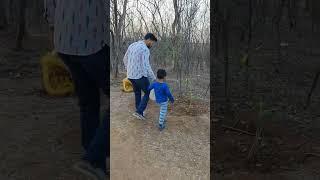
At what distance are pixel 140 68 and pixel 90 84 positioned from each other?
354mm

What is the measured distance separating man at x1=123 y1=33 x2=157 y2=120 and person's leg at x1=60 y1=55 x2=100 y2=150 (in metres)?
0.26

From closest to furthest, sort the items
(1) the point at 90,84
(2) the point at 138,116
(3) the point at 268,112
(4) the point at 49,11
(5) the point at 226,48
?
(4) the point at 49,11, (1) the point at 90,84, (2) the point at 138,116, (5) the point at 226,48, (3) the point at 268,112

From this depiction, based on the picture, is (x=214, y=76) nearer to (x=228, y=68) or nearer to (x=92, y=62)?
(x=228, y=68)

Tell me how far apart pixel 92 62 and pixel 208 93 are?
0.85 metres

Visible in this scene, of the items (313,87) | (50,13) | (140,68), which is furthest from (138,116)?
(313,87)

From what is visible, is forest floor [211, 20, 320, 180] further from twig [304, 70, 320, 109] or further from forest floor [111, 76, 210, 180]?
forest floor [111, 76, 210, 180]

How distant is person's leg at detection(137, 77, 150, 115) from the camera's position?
10.5 feet

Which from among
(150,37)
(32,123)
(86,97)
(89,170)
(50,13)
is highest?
(50,13)

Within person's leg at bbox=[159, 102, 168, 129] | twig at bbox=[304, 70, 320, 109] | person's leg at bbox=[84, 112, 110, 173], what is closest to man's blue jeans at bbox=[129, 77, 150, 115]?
person's leg at bbox=[159, 102, 168, 129]

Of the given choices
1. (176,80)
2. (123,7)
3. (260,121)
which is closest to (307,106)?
(260,121)

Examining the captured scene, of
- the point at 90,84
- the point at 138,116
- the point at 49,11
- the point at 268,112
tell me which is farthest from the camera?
the point at 268,112

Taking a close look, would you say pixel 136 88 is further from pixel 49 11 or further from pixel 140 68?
pixel 49 11

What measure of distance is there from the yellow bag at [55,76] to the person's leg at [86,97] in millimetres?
41

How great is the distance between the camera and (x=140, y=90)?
3.19 metres
